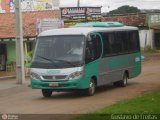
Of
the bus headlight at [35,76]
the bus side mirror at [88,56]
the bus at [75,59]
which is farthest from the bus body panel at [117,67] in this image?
the bus headlight at [35,76]

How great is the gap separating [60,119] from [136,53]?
39.0 ft

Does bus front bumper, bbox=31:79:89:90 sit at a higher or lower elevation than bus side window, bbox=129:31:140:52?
lower

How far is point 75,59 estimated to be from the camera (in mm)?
19203

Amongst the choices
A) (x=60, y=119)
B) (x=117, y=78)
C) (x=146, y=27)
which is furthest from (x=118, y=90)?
(x=146, y=27)

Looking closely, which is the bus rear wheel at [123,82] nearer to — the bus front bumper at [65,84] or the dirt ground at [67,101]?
the dirt ground at [67,101]

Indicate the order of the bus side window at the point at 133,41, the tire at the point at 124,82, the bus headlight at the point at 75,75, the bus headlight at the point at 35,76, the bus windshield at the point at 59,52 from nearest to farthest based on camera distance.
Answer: the bus headlight at the point at 75,75, the bus windshield at the point at 59,52, the bus headlight at the point at 35,76, the tire at the point at 124,82, the bus side window at the point at 133,41

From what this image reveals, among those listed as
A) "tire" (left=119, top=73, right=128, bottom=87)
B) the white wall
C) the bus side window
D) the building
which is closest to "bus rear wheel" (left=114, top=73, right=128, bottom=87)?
"tire" (left=119, top=73, right=128, bottom=87)

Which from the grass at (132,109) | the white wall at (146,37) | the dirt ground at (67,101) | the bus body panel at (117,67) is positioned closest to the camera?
the grass at (132,109)

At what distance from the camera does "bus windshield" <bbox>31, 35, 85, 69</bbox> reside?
1914 cm

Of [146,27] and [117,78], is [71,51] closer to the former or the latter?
[117,78]

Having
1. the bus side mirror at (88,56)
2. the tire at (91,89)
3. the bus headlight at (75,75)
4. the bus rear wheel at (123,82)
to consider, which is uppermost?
the bus side mirror at (88,56)

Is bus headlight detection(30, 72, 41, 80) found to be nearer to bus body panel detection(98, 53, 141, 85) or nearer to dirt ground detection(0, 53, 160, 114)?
dirt ground detection(0, 53, 160, 114)

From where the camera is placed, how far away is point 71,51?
19.5m

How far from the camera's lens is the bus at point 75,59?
62.4 feet
